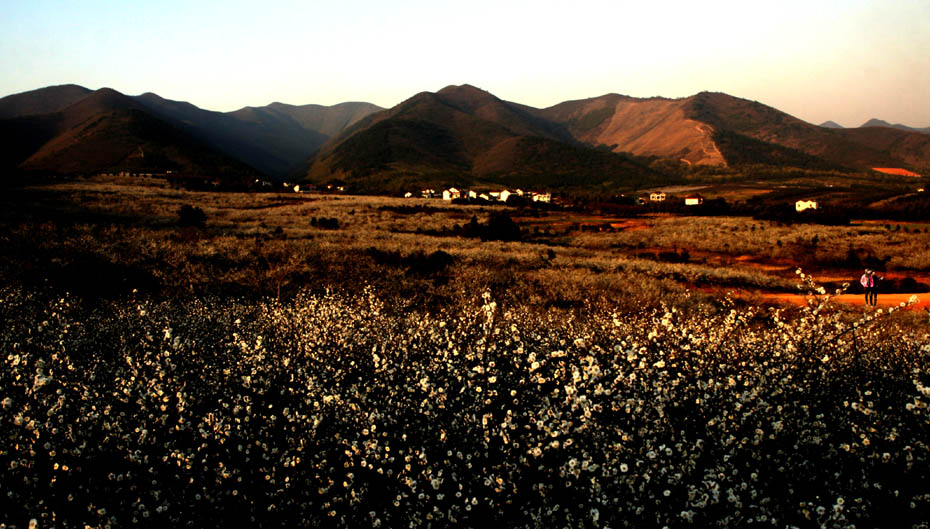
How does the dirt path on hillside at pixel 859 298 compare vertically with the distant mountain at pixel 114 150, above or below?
below

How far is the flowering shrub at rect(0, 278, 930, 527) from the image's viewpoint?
400 cm

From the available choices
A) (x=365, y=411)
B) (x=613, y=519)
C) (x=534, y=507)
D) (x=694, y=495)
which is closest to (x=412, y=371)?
(x=365, y=411)

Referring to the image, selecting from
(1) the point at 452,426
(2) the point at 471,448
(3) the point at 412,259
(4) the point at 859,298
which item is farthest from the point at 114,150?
(2) the point at 471,448

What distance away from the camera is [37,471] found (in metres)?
4.48

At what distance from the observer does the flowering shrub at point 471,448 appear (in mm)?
3998

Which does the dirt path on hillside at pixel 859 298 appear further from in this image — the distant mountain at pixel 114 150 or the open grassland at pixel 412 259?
the distant mountain at pixel 114 150

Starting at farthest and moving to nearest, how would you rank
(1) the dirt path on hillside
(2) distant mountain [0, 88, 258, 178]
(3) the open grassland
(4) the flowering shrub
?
1. (2) distant mountain [0, 88, 258, 178]
2. (1) the dirt path on hillside
3. (3) the open grassland
4. (4) the flowering shrub

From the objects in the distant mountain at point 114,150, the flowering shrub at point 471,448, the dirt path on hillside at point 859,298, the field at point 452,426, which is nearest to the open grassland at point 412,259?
the dirt path on hillside at point 859,298

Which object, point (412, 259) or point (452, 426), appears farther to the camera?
point (412, 259)

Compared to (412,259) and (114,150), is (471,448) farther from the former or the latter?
(114,150)

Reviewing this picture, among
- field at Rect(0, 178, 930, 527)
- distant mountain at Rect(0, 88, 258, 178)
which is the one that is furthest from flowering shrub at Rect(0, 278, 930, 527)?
distant mountain at Rect(0, 88, 258, 178)

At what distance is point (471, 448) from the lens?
4.64 meters

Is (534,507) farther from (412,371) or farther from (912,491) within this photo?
(912,491)

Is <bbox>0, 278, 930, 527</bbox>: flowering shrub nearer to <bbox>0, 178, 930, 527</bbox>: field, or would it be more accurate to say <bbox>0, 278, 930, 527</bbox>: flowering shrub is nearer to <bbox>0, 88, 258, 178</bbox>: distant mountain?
<bbox>0, 178, 930, 527</bbox>: field
